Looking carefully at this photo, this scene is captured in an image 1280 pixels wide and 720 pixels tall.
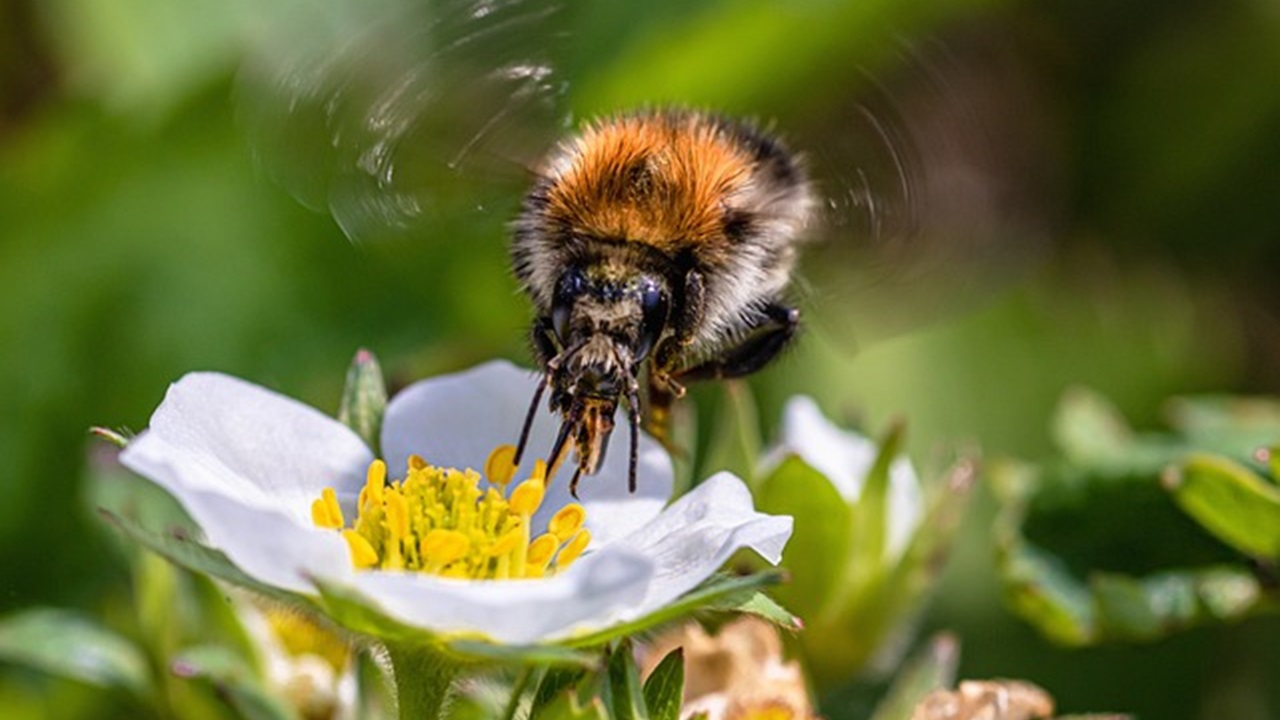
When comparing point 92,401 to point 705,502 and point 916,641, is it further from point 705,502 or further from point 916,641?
point 705,502

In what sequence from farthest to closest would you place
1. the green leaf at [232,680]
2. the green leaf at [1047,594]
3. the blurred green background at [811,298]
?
the blurred green background at [811,298], the green leaf at [1047,594], the green leaf at [232,680]

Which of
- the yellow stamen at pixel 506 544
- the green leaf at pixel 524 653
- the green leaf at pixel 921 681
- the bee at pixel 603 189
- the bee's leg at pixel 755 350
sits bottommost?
the green leaf at pixel 921 681

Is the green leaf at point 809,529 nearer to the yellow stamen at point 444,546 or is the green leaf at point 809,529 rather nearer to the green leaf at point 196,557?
the yellow stamen at point 444,546

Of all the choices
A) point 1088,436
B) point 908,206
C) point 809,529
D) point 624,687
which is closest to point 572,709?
point 624,687

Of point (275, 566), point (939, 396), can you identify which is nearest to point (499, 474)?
point (275, 566)

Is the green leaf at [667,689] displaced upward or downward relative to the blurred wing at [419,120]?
downward

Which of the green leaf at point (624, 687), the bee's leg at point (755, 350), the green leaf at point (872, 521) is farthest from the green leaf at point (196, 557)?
the green leaf at point (872, 521)

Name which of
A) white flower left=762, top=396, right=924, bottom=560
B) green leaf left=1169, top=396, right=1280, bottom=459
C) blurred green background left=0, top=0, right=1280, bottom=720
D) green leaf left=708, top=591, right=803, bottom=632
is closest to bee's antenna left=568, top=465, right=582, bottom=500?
green leaf left=708, top=591, right=803, bottom=632

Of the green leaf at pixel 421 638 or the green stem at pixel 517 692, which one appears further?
the green stem at pixel 517 692
